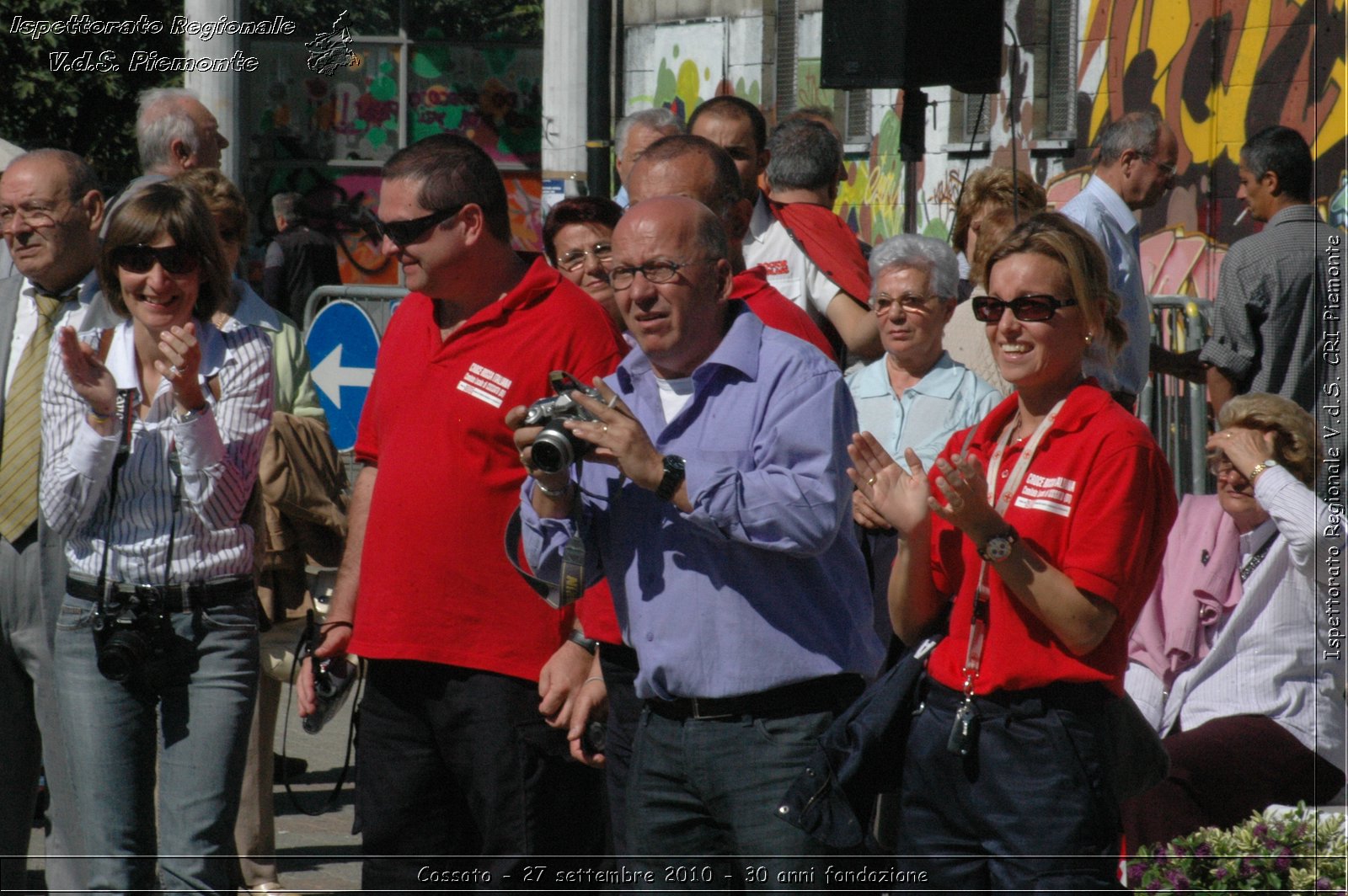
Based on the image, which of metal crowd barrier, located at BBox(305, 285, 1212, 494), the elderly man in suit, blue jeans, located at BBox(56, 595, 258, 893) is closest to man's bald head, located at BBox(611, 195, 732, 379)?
blue jeans, located at BBox(56, 595, 258, 893)

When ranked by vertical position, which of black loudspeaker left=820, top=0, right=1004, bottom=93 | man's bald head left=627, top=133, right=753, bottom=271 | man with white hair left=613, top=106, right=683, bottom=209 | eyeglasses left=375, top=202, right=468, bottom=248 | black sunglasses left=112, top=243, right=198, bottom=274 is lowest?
black sunglasses left=112, top=243, right=198, bottom=274

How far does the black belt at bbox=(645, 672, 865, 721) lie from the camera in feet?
12.1

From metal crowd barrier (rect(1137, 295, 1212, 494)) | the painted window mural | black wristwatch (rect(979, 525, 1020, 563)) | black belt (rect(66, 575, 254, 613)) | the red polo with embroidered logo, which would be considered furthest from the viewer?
the painted window mural

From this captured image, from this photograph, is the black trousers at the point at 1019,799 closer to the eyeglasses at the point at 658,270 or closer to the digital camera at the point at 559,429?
the digital camera at the point at 559,429

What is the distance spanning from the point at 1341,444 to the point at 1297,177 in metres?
1.57

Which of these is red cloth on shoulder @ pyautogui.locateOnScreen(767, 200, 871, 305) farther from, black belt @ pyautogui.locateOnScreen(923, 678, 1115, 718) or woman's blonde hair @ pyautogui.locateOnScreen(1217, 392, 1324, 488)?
black belt @ pyautogui.locateOnScreen(923, 678, 1115, 718)

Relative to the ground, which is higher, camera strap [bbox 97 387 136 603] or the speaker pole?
the speaker pole

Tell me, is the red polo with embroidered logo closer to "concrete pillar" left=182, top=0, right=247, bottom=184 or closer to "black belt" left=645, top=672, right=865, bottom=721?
"black belt" left=645, top=672, right=865, bottom=721

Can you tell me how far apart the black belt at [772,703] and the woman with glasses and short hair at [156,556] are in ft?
4.54

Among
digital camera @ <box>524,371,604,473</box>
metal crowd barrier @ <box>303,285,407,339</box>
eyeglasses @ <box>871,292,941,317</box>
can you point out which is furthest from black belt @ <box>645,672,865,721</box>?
metal crowd barrier @ <box>303,285,407,339</box>

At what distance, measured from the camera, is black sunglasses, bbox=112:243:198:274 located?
4570 mm

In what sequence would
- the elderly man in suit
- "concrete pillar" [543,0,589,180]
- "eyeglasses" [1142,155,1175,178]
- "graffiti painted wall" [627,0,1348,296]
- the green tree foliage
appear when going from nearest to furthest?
the elderly man in suit
"eyeglasses" [1142,155,1175,178]
"concrete pillar" [543,0,589,180]
"graffiti painted wall" [627,0,1348,296]
the green tree foliage

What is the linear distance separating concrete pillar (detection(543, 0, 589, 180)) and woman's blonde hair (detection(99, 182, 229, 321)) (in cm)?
593

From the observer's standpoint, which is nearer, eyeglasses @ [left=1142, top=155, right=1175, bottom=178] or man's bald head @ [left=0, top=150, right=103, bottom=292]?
man's bald head @ [left=0, top=150, right=103, bottom=292]
